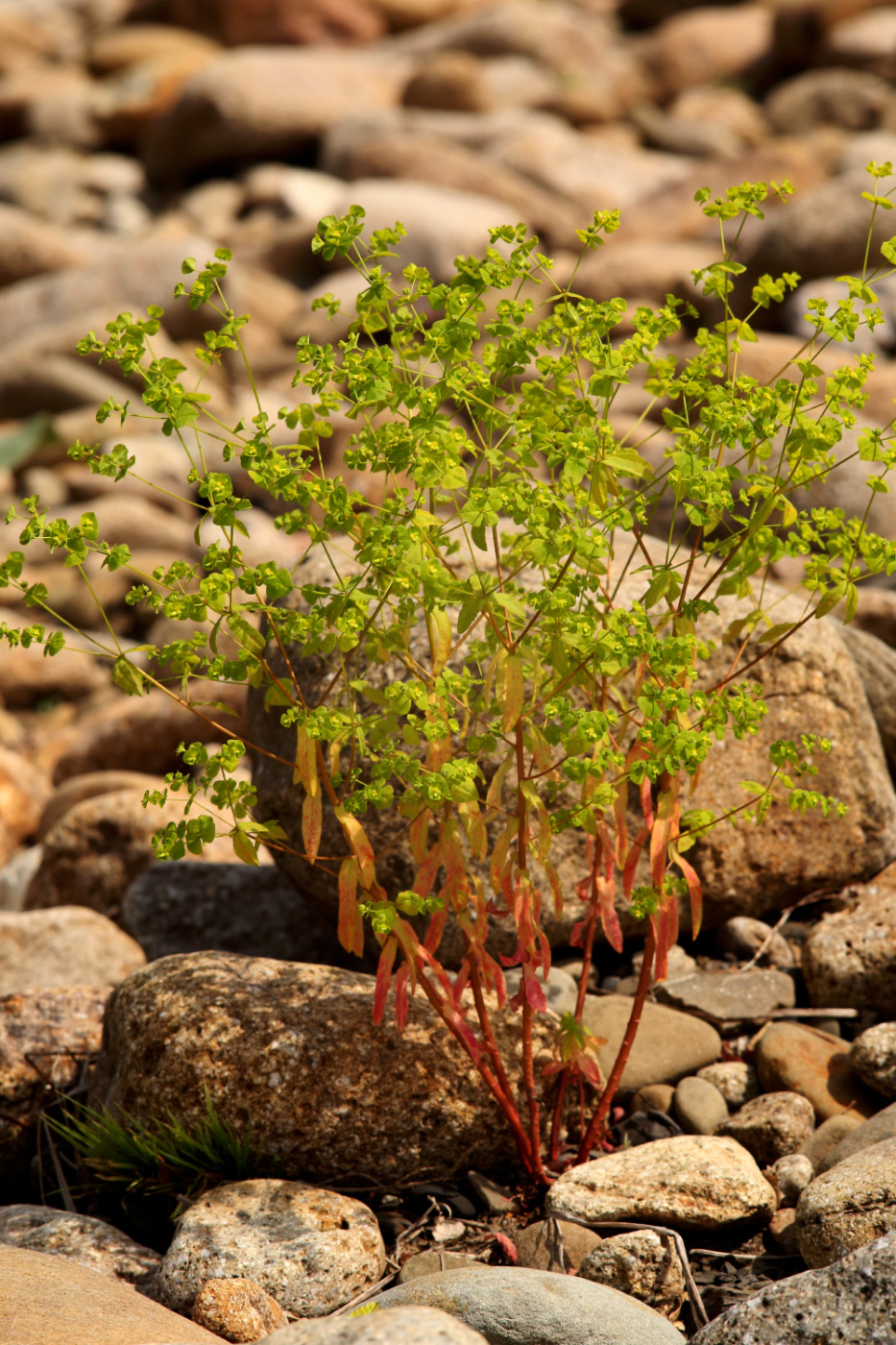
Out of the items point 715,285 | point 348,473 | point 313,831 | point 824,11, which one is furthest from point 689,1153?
point 824,11

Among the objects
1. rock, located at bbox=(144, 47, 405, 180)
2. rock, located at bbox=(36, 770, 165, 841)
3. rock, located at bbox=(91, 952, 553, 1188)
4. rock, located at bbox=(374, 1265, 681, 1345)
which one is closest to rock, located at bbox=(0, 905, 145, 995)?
rock, located at bbox=(36, 770, 165, 841)

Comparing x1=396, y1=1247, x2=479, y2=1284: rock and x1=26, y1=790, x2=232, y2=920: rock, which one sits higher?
x1=26, y1=790, x2=232, y2=920: rock

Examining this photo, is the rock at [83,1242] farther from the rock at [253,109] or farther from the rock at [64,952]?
the rock at [253,109]

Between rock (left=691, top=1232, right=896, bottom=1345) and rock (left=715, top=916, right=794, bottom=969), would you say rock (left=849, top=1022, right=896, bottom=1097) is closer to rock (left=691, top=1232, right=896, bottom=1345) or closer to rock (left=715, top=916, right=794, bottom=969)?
rock (left=715, top=916, right=794, bottom=969)

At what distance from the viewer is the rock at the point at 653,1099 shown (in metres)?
3.29

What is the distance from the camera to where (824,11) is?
57.6 feet

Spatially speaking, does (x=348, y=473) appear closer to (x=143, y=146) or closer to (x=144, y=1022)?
(x=144, y=1022)

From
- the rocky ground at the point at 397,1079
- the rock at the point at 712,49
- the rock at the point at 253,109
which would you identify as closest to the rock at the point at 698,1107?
the rocky ground at the point at 397,1079

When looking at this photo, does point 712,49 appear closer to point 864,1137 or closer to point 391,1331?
point 864,1137

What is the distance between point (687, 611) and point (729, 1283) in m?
1.48

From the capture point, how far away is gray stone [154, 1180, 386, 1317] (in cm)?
270

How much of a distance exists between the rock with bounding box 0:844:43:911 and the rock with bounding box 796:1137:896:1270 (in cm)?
375

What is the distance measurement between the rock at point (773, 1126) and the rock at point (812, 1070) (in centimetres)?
5

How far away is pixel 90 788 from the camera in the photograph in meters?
5.60
